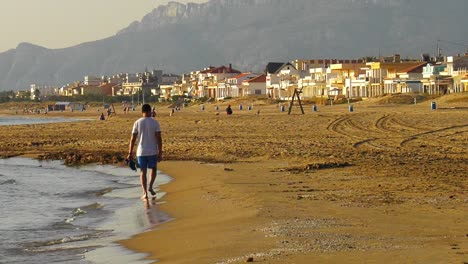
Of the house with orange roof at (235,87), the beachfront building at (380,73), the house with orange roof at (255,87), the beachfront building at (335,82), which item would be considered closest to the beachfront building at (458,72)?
the beachfront building at (380,73)

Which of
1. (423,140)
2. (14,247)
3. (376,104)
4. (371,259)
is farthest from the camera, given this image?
(376,104)

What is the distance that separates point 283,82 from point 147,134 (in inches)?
3937

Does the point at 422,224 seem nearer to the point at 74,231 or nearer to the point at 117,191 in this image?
the point at 74,231

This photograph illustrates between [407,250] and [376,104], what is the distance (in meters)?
55.2

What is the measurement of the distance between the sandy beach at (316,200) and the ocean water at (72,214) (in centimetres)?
41

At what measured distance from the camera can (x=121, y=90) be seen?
194m

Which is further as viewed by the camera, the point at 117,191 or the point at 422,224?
the point at 117,191

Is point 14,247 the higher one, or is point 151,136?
point 151,136

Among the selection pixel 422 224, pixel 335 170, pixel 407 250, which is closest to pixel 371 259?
pixel 407 250

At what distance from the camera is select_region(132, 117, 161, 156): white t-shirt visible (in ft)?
45.8

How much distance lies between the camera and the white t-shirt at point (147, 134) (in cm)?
1395

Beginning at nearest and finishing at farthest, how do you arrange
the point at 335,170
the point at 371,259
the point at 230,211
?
the point at 371,259 < the point at 230,211 < the point at 335,170

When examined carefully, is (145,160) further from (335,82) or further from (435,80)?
(335,82)

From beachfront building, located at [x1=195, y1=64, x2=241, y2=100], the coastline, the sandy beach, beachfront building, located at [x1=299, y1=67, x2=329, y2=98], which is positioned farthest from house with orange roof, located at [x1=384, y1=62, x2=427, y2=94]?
the coastline
